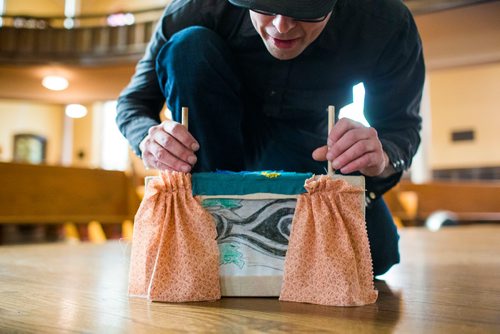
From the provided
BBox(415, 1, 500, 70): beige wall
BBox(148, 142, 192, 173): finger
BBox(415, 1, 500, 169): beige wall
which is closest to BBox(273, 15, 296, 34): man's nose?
BBox(148, 142, 192, 173): finger

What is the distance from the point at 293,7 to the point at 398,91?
1.60 feet

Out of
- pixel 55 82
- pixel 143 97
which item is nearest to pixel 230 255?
pixel 143 97

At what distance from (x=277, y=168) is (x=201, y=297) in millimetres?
624

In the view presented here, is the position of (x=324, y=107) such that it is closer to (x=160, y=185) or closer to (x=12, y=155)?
(x=160, y=185)

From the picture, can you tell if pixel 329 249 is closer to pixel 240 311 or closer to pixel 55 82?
pixel 240 311

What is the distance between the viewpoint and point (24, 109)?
520 inches

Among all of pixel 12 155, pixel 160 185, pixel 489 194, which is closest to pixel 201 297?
pixel 160 185

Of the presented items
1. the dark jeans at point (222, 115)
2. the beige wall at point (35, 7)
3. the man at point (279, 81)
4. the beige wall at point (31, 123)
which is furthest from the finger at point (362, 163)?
the beige wall at point (31, 123)

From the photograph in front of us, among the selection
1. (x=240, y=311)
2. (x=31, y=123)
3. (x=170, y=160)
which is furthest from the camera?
(x=31, y=123)

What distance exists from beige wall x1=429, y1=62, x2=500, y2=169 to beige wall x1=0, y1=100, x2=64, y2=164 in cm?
975

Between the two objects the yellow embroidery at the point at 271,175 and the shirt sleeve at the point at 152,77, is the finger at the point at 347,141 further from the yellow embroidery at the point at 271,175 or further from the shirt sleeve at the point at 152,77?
the shirt sleeve at the point at 152,77

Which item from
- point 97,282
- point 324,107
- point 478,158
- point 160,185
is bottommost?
point 97,282

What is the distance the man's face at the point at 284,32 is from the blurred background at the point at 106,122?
3132 mm

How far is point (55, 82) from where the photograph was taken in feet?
29.3
